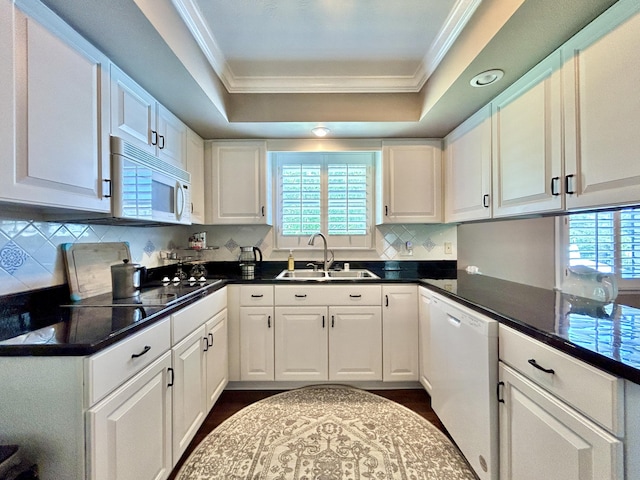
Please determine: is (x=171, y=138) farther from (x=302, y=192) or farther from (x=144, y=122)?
(x=302, y=192)

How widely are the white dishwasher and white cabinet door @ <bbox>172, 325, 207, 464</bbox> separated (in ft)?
4.75

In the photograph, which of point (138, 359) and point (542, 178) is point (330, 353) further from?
point (542, 178)

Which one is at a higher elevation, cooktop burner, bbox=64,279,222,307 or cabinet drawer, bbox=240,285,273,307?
cooktop burner, bbox=64,279,222,307

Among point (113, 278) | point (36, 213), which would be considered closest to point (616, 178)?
point (113, 278)

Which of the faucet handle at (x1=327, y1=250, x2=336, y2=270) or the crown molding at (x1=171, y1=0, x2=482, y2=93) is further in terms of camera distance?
the faucet handle at (x1=327, y1=250, x2=336, y2=270)

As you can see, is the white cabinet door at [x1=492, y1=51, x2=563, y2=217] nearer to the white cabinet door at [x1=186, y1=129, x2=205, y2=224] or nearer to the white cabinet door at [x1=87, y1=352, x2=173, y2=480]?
the white cabinet door at [x1=87, y1=352, x2=173, y2=480]

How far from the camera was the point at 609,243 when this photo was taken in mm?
1629

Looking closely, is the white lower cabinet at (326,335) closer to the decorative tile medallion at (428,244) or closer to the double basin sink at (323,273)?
the double basin sink at (323,273)

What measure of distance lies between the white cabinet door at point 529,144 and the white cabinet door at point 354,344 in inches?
46.2

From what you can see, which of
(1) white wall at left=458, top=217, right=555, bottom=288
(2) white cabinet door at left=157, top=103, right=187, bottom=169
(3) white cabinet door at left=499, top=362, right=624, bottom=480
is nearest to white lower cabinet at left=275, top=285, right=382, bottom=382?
(1) white wall at left=458, top=217, right=555, bottom=288

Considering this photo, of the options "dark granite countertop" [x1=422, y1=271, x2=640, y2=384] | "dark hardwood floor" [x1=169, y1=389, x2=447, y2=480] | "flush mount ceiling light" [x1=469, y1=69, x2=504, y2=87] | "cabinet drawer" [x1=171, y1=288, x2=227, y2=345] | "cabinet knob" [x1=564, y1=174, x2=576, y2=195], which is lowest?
"dark hardwood floor" [x1=169, y1=389, x2=447, y2=480]

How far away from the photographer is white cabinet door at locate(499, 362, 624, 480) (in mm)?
790

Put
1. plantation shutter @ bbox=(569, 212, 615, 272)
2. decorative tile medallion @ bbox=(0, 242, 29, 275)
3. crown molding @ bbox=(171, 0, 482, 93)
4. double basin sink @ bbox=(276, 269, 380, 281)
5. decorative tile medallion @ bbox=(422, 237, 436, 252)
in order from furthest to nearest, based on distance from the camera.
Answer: decorative tile medallion @ bbox=(422, 237, 436, 252) → double basin sink @ bbox=(276, 269, 380, 281) → crown molding @ bbox=(171, 0, 482, 93) → plantation shutter @ bbox=(569, 212, 615, 272) → decorative tile medallion @ bbox=(0, 242, 29, 275)

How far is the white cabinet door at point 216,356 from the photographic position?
1.90m
